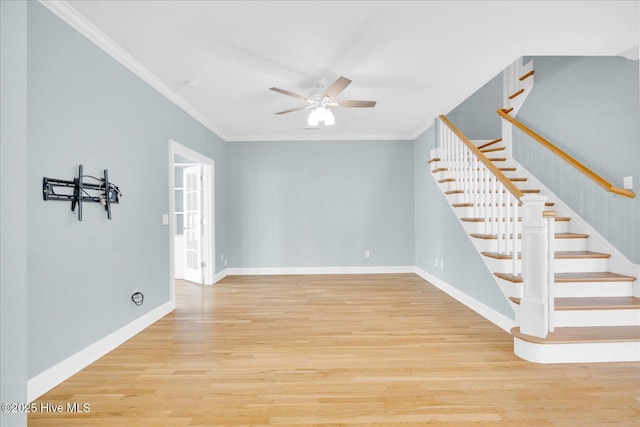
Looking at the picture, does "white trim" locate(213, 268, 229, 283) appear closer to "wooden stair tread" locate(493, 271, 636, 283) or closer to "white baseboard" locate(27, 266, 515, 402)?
"white baseboard" locate(27, 266, 515, 402)

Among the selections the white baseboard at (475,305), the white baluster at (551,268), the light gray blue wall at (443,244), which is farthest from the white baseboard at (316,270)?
the white baluster at (551,268)

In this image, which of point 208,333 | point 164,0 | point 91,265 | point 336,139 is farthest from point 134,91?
point 336,139

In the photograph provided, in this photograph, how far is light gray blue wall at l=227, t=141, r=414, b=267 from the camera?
6.82 metres

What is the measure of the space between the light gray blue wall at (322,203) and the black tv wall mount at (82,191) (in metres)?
3.73

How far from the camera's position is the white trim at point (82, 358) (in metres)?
2.24

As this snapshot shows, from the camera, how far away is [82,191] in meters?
2.66

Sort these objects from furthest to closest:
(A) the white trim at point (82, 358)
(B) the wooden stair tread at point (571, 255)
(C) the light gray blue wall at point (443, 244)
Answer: (C) the light gray blue wall at point (443, 244) → (B) the wooden stair tread at point (571, 255) → (A) the white trim at point (82, 358)

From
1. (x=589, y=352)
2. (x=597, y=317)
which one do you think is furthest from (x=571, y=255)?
(x=589, y=352)

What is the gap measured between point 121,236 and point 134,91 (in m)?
1.46

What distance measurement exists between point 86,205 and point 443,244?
4526mm

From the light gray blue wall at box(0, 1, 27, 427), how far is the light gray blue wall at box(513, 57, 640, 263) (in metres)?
4.51

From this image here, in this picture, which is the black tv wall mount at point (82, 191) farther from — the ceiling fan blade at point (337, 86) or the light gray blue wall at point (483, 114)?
the light gray blue wall at point (483, 114)

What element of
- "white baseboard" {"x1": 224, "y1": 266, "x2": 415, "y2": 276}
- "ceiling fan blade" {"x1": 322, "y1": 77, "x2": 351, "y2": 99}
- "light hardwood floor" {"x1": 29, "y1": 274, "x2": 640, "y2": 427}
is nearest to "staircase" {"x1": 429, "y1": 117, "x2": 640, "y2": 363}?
"light hardwood floor" {"x1": 29, "y1": 274, "x2": 640, "y2": 427}

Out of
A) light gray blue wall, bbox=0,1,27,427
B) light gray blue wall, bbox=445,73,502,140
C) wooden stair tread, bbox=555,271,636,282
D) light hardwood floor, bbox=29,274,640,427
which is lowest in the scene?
light hardwood floor, bbox=29,274,640,427
